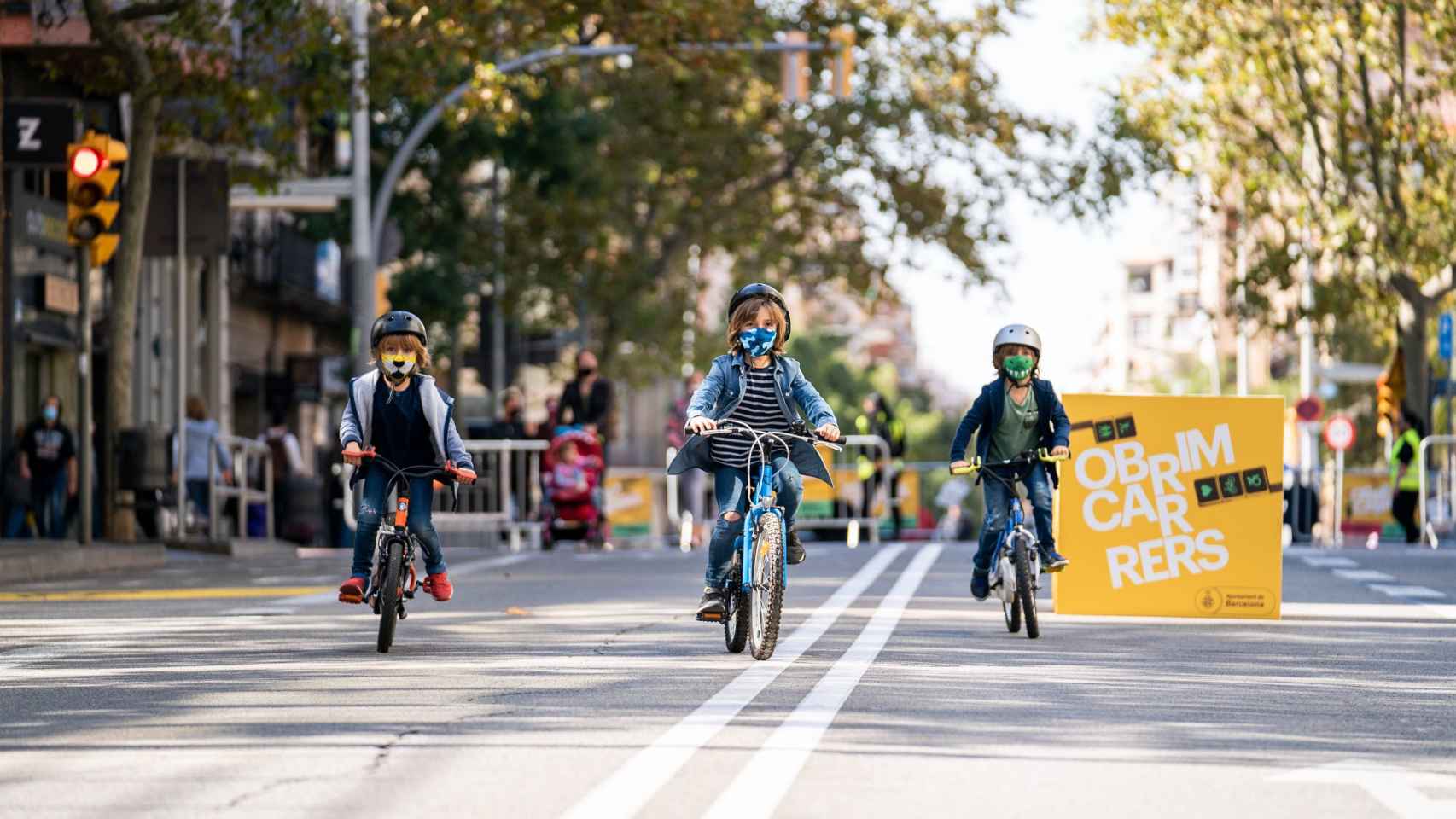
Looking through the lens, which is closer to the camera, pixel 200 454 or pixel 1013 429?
pixel 1013 429

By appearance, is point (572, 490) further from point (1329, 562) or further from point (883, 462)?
point (1329, 562)

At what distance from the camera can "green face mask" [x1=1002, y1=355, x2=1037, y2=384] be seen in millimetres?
15164

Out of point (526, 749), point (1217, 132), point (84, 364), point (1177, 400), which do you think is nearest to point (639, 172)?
point (1217, 132)

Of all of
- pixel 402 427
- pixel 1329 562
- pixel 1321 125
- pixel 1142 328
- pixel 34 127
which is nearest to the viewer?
pixel 402 427

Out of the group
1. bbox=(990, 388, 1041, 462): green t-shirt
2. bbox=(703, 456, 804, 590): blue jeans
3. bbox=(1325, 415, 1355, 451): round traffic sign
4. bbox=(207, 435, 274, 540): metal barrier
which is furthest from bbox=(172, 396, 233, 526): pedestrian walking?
bbox=(1325, 415, 1355, 451): round traffic sign

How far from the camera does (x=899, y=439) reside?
3556 centimetres

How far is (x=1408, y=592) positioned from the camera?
19.5 meters

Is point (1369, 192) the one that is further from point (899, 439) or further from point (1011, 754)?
point (1011, 754)

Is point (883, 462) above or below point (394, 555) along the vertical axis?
above

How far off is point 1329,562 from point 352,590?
42.8 feet

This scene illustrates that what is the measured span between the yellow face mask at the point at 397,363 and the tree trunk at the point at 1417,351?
27.4 metres

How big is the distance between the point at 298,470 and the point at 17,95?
227 inches

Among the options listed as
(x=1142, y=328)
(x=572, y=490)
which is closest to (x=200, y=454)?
(x=572, y=490)

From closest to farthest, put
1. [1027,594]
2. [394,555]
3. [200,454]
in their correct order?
[394,555]
[1027,594]
[200,454]
